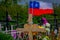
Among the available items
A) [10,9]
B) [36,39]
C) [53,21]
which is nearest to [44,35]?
[36,39]

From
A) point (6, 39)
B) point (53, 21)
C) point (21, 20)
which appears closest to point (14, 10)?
point (21, 20)

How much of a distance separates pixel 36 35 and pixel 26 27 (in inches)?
8.1

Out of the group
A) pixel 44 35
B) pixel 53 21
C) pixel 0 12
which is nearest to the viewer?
pixel 44 35

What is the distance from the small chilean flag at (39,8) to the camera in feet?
19.5

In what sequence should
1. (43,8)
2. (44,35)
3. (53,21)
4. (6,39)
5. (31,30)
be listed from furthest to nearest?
(53,21)
(43,8)
(44,35)
(31,30)
(6,39)

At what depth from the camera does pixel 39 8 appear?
6371 mm

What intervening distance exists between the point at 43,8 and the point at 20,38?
226 centimetres

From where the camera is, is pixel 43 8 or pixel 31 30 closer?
pixel 31 30

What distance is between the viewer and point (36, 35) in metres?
4.12

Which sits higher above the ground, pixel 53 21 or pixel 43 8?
pixel 43 8

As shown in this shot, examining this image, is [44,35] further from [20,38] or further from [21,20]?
[21,20]

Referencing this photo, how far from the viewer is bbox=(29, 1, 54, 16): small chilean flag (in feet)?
19.5

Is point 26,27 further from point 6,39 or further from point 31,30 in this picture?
point 6,39

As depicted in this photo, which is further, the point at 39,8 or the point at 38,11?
the point at 39,8
